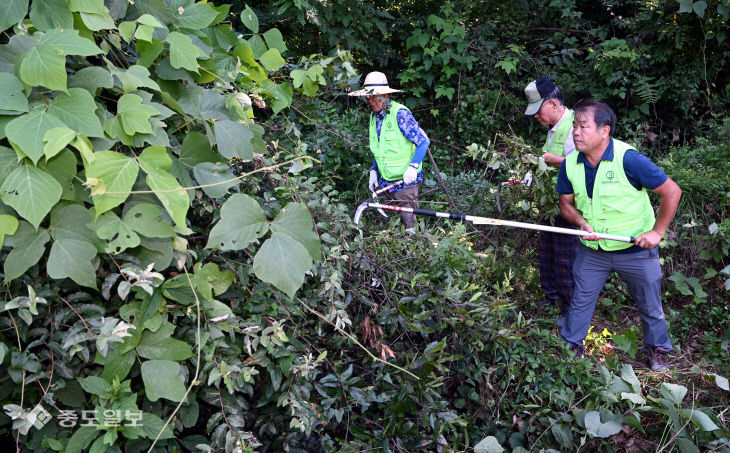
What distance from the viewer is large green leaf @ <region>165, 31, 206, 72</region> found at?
1.53 metres

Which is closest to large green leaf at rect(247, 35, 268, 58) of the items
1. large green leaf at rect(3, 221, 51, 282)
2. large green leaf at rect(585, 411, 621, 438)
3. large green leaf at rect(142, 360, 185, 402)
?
large green leaf at rect(3, 221, 51, 282)

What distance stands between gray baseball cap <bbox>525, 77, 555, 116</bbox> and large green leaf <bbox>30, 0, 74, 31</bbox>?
13.3 ft

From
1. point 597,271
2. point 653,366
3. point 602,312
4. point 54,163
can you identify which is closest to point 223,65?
point 54,163

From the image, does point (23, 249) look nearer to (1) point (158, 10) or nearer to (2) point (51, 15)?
(2) point (51, 15)

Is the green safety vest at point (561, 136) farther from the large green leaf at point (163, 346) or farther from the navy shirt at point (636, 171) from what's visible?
the large green leaf at point (163, 346)

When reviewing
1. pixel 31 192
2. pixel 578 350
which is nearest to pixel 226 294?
pixel 31 192

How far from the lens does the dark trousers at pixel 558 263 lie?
178 inches

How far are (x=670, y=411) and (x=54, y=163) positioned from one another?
255cm

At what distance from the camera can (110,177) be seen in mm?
1290

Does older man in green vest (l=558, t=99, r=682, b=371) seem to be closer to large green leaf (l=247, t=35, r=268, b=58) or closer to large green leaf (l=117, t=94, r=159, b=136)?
large green leaf (l=247, t=35, r=268, b=58)

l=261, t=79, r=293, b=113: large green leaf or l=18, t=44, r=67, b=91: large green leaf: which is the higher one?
l=18, t=44, r=67, b=91: large green leaf

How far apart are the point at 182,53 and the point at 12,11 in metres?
0.40

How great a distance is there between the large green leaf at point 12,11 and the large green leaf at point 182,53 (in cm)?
34

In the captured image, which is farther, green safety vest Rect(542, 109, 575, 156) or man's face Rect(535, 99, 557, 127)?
man's face Rect(535, 99, 557, 127)
